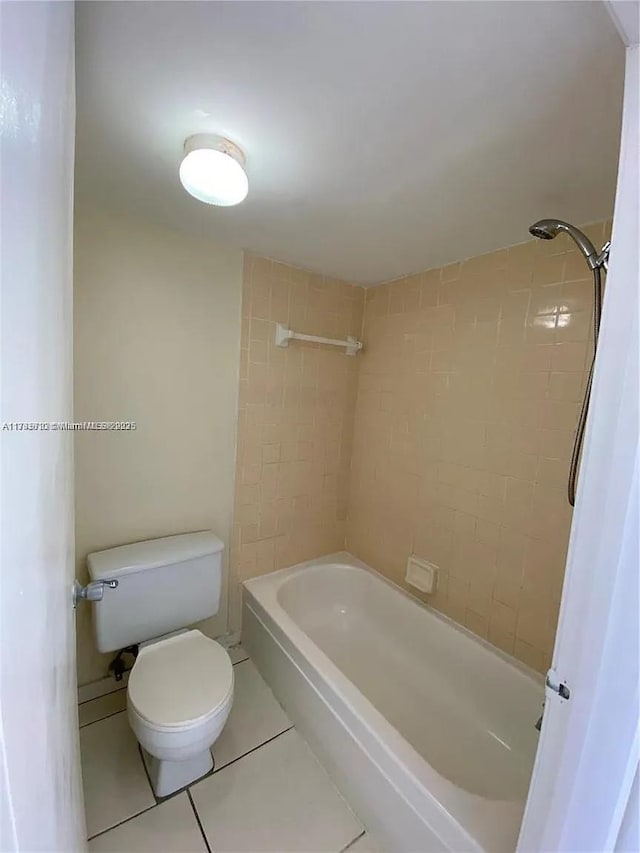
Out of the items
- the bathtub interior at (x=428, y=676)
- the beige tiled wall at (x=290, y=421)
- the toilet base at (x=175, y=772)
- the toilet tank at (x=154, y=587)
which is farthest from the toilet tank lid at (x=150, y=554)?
the toilet base at (x=175, y=772)

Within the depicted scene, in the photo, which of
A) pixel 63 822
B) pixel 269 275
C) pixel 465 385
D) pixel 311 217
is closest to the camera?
pixel 63 822

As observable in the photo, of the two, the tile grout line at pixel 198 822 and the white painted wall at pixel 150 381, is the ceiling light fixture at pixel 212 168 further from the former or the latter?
the tile grout line at pixel 198 822

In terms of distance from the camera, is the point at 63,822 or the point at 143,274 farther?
the point at 143,274

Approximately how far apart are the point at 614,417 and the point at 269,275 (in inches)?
67.2

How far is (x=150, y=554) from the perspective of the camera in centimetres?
155

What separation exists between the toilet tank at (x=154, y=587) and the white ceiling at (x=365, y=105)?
1.45 metres

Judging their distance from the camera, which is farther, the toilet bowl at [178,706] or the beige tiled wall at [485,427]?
the beige tiled wall at [485,427]

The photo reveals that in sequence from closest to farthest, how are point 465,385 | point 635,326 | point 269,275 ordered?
point 635,326 → point 465,385 → point 269,275

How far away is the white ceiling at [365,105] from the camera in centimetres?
66

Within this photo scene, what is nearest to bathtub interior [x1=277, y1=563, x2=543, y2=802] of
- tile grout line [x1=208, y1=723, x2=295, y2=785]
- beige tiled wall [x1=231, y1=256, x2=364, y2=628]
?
beige tiled wall [x1=231, y1=256, x2=364, y2=628]

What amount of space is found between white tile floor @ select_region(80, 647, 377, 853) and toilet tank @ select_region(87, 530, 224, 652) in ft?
1.30

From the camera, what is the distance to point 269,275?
1.88 m

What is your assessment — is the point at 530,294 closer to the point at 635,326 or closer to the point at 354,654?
the point at 635,326

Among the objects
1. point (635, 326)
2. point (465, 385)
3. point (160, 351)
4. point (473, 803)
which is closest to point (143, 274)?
point (160, 351)
